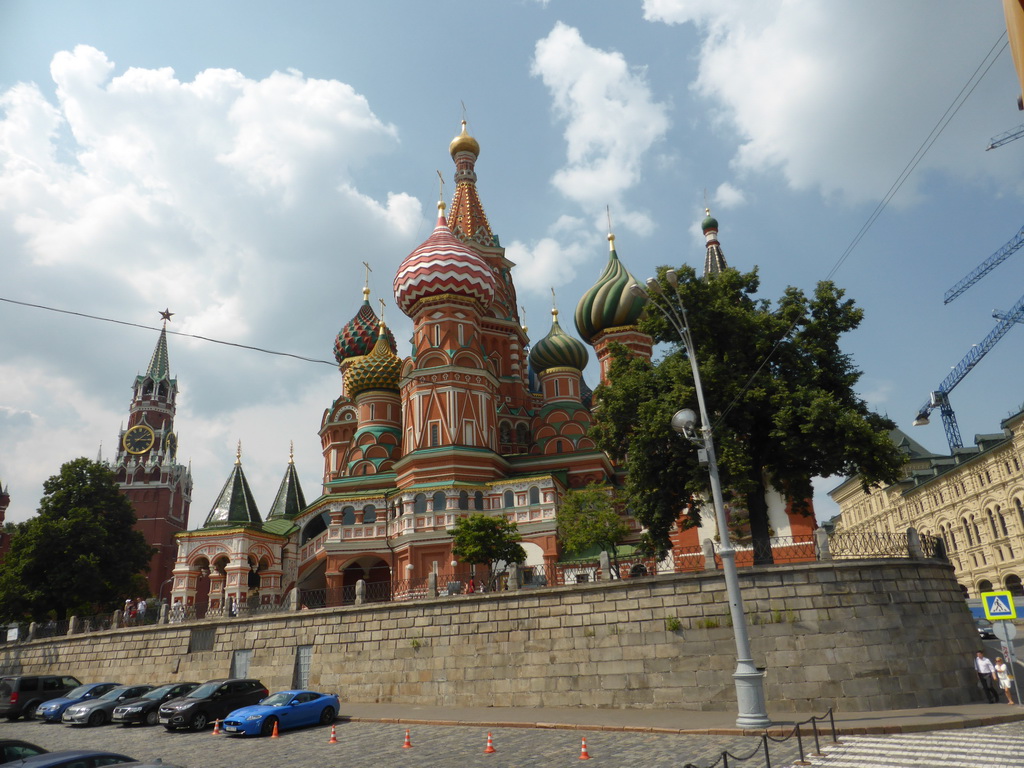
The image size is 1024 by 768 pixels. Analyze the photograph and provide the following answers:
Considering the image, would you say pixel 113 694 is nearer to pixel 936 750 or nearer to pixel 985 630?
pixel 936 750

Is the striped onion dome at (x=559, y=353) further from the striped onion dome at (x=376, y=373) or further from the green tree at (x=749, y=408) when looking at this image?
the green tree at (x=749, y=408)

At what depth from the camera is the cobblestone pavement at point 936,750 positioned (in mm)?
10742

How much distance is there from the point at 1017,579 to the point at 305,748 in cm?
5797

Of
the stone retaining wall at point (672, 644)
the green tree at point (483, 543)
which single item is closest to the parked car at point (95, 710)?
the stone retaining wall at point (672, 644)

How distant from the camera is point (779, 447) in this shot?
827 inches

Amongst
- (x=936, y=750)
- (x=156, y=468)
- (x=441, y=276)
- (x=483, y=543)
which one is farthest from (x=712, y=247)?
(x=156, y=468)

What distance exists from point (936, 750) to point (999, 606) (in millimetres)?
4269

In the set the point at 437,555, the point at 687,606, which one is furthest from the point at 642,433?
the point at 437,555

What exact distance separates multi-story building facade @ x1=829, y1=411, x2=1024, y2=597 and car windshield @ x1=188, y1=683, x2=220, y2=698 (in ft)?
Result: 131

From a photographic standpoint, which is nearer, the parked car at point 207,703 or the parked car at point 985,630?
the parked car at point 207,703

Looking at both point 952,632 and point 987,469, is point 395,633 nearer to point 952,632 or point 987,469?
point 952,632

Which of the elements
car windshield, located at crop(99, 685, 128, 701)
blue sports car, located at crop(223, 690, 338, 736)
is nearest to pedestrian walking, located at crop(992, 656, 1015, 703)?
blue sports car, located at crop(223, 690, 338, 736)

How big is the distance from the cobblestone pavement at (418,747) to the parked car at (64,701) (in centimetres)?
351

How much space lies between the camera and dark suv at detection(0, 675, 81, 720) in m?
22.4
